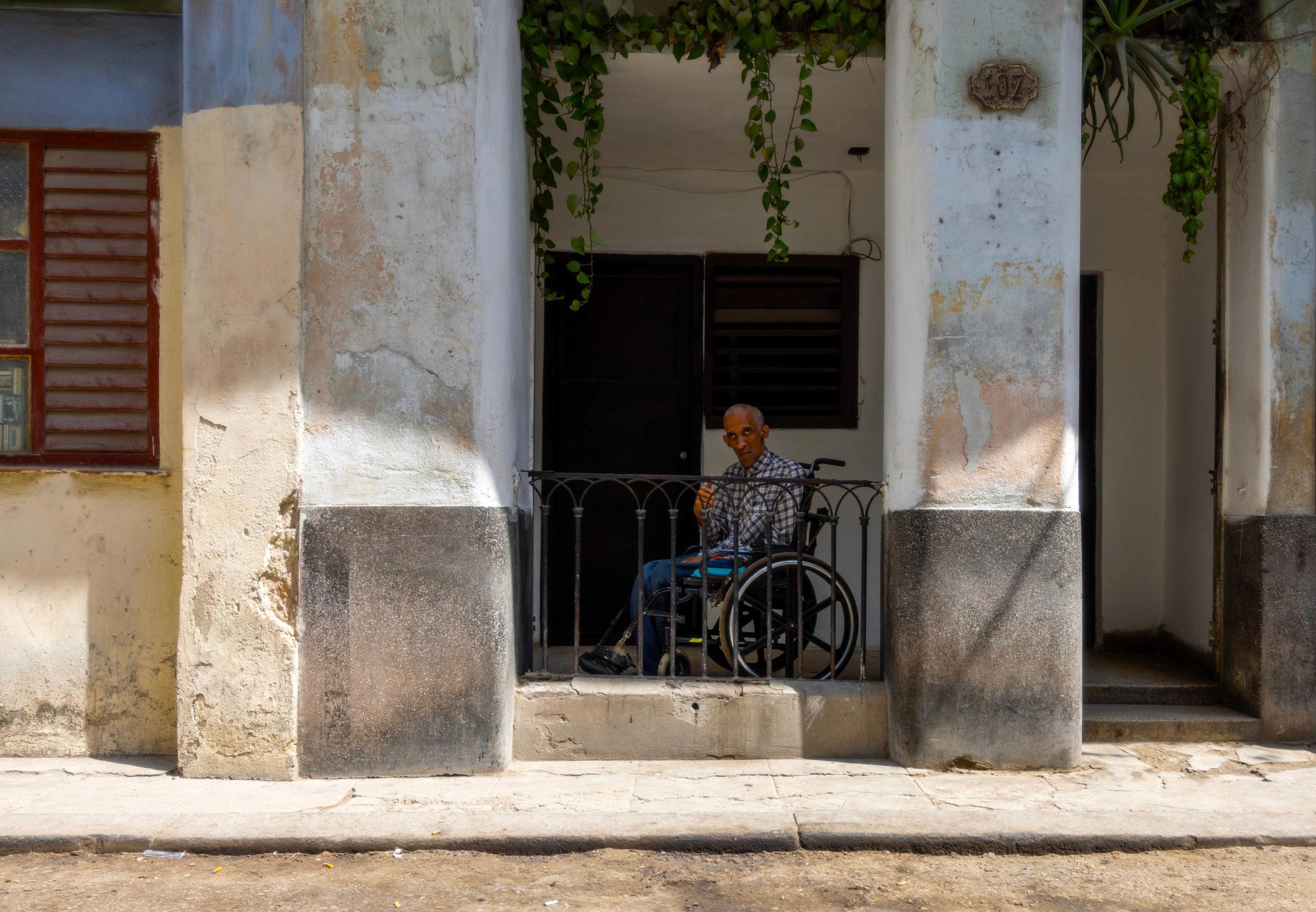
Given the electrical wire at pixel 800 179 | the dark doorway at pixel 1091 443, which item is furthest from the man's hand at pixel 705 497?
the dark doorway at pixel 1091 443

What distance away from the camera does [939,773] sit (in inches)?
191

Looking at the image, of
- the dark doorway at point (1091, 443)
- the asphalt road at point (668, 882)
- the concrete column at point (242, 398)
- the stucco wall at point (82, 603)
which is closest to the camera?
the asphalt road at point (668, 882)

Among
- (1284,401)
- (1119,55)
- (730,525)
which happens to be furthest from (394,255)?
(1284,401)

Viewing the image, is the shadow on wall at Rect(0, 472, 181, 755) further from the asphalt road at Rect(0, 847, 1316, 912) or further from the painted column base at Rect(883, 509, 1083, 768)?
the painted column base at Rect(883, 509, 1083, 768)

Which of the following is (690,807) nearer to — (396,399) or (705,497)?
(705,497)

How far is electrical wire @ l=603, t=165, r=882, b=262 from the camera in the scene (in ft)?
23.0

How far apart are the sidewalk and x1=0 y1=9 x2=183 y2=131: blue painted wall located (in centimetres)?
297

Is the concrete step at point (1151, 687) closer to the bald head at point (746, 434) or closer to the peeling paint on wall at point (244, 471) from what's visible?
the bald head at point (746, 434)

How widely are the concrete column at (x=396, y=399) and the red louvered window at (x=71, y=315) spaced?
98 cm

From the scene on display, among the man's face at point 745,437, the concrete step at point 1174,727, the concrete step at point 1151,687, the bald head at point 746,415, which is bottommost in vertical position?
the concrete step at point 1174,727

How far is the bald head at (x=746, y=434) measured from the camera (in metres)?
5.72

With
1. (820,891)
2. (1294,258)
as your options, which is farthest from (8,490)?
(1294,258)

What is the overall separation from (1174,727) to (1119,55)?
3.19m

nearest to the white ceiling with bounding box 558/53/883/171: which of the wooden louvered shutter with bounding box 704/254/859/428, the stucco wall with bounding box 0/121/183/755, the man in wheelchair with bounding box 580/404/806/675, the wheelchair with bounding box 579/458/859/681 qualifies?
the wooden louvered shutter with bounding box 704/254/859/428
